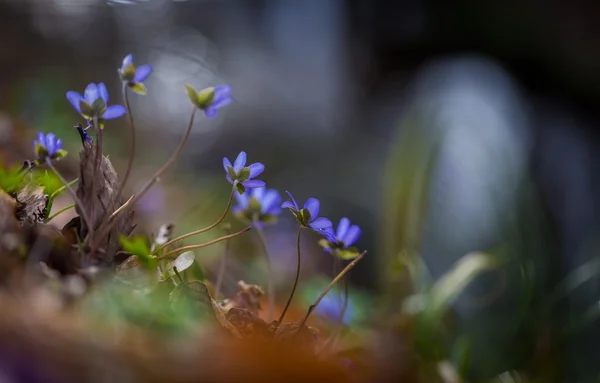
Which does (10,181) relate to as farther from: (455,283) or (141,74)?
(455,283)

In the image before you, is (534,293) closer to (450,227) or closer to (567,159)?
(450,227)

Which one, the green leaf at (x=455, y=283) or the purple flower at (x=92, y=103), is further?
the green leaf at (x=455, y=283)

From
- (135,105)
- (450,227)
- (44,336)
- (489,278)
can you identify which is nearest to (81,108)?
(44,336)

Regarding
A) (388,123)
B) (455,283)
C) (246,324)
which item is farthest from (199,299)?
(388,123)

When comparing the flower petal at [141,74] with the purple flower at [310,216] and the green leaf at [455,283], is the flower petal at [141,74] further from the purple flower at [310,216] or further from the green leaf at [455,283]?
the green leaf at [455,283]

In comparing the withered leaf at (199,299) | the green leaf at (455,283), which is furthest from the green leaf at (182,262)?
the green leaf at (455,283)

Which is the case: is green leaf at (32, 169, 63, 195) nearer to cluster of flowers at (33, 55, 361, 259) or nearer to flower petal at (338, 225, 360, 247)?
cluster of flowers at (33, 55, 361, 259)
